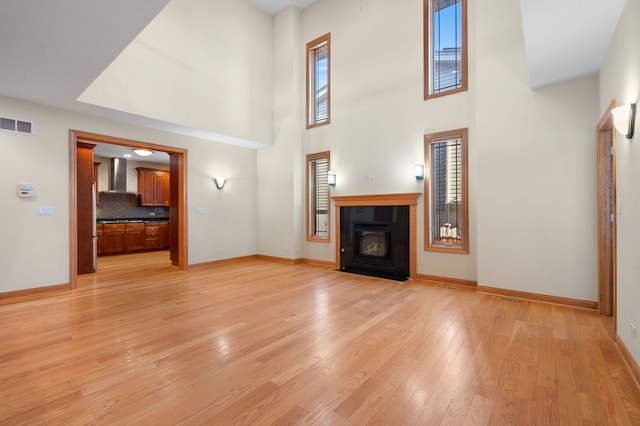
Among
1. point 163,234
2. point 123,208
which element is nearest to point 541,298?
point 163,234

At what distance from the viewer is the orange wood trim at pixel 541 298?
3.47 m

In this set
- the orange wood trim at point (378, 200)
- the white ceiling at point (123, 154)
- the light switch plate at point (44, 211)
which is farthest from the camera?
the white ceiling at point (123, 154)

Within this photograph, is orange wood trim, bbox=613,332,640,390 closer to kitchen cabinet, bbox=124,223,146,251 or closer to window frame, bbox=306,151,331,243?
window frame, bbox=306,151,331,243

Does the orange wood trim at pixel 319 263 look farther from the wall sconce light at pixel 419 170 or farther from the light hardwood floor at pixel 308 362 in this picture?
the wall sconce light at pixel 419 170

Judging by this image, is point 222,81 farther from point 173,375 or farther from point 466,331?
point 466,331

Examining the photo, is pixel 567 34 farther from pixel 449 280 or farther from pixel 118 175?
pixel 118 175

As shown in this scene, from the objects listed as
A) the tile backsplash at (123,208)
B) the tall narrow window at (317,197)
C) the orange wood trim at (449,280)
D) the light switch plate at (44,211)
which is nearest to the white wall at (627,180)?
the orange wood trim at (449,280)

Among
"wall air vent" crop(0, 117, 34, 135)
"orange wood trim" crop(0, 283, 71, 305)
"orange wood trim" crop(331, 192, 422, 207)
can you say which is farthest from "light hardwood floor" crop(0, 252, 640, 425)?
"wall air vent" crop(0, 117, 34, 135)

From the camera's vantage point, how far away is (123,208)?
29.4ft

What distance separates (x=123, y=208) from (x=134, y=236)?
123 cm

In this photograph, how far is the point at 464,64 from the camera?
4.54m

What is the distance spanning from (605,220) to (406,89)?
10.8 feet

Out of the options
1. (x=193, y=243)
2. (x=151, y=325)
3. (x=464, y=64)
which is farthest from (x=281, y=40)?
(x=151, y=325)

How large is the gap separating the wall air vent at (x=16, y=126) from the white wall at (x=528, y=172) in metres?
6.15
